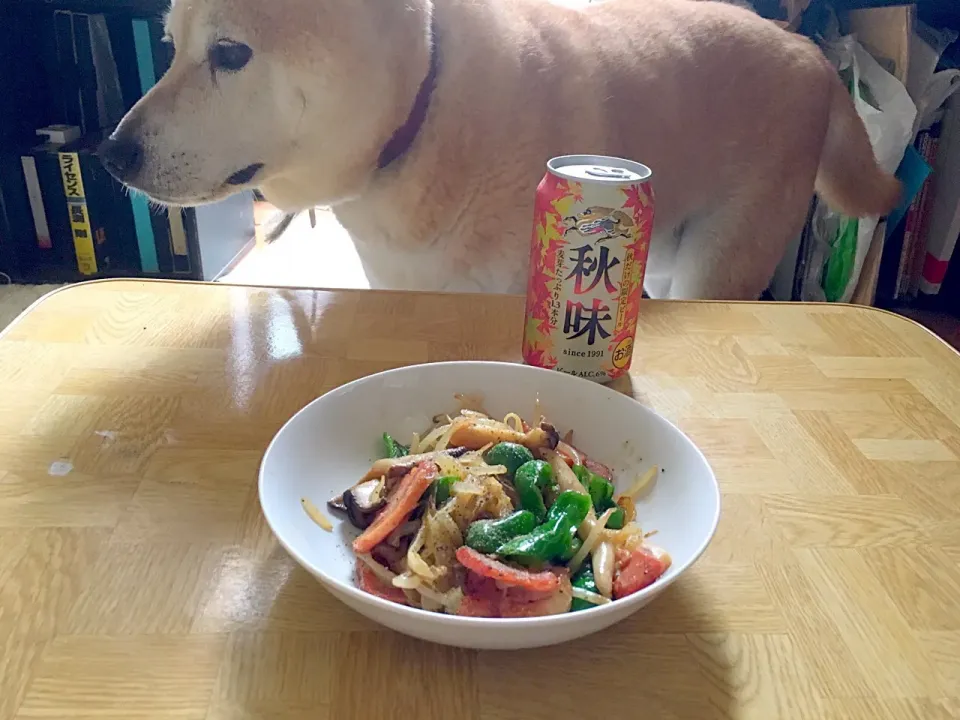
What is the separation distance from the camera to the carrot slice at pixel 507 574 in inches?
17.9

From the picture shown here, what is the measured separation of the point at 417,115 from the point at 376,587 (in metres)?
0.85

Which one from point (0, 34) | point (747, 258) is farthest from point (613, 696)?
point (0, 34)

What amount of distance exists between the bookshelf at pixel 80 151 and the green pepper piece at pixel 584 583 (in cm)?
195

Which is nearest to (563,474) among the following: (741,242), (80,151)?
(741,242)

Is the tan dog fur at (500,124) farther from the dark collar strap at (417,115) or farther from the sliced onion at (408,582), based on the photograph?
the sliced onion at (408,582)

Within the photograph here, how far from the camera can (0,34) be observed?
203 centimetres

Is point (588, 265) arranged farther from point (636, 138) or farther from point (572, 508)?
point (636, 138)

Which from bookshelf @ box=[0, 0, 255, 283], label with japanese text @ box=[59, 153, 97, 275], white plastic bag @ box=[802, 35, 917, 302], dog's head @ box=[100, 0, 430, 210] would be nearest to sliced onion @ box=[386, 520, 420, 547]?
dog's head @ box=[100, 0, 430, 210]

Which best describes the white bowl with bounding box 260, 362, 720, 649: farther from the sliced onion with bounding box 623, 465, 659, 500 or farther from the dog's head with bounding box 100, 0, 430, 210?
the dog's head with bounding box 100, 0, 430, 210

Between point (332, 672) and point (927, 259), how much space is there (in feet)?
6.75

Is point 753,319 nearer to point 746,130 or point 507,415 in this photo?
point 507,415

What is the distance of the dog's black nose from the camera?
3.34 feet

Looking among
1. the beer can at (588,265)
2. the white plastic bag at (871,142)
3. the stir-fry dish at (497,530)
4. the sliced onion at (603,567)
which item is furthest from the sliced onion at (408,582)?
the white plastic bag at (871,142)

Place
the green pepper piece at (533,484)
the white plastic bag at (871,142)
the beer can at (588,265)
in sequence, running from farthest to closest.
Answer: the white plastic bag at (871,142), the beer can at (588,265), the green pepper piece at (533,484)
